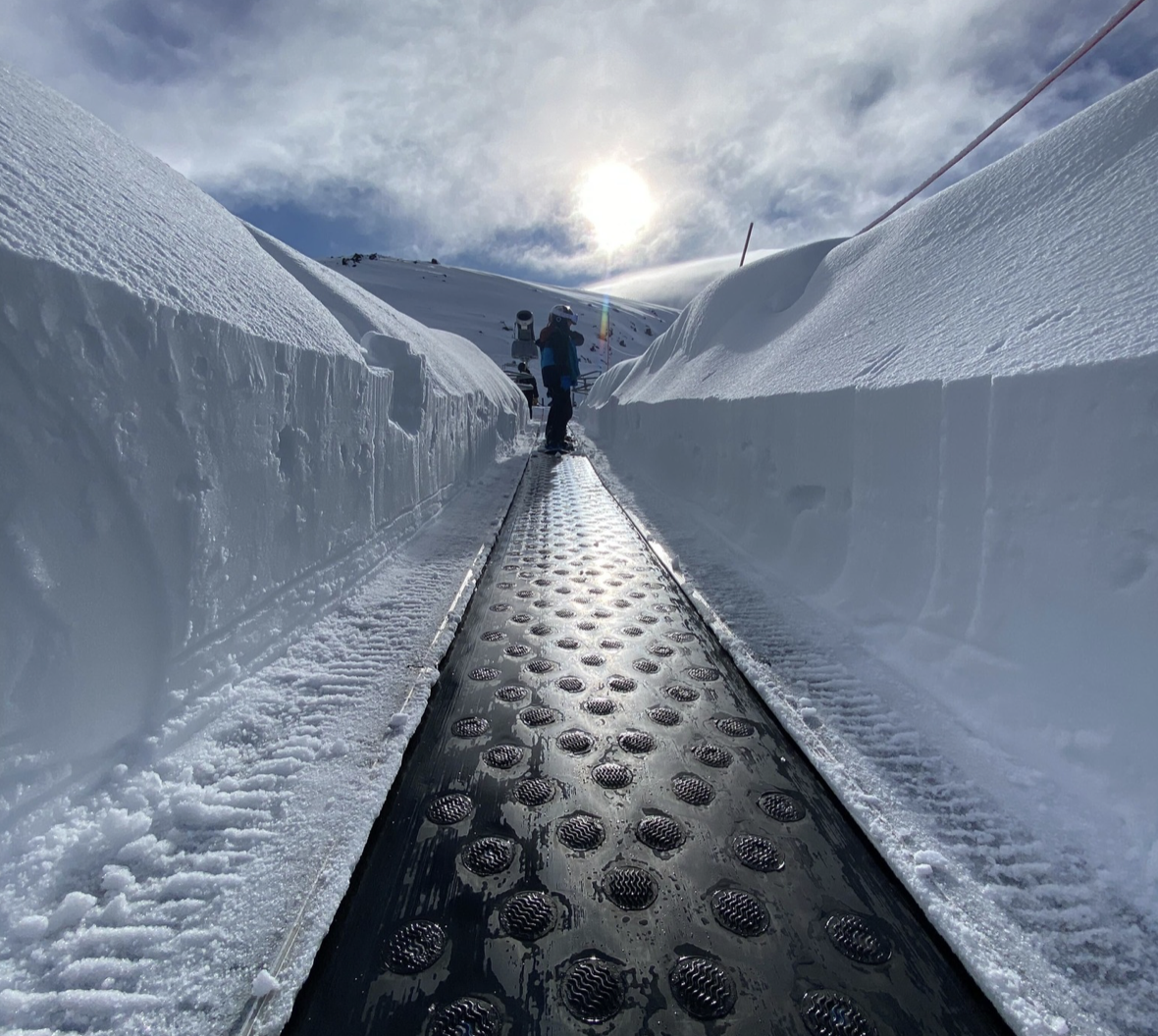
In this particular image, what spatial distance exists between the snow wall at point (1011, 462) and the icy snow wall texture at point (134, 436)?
238cm

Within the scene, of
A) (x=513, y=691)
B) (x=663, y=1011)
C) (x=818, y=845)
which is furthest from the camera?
(x=513, y=691)

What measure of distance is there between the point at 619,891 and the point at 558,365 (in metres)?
9.13

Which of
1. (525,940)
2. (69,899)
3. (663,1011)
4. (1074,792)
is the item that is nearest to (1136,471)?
(1074,792)

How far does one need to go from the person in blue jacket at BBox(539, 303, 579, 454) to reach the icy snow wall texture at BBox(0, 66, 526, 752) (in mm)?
6958

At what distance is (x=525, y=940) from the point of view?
1.14 m

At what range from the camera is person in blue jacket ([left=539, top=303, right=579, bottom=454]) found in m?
9.73

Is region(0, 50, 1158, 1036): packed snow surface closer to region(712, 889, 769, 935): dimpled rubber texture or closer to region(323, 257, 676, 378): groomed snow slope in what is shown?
region(712, 889, 769, 935): dimpled rubber texture

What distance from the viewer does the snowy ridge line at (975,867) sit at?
103 centimetres

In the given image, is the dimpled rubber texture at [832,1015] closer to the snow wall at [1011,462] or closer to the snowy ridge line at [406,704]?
the snow wall at [1011,462]

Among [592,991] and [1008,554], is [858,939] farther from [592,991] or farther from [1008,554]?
[1008,554]

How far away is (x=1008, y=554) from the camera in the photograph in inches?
71.1

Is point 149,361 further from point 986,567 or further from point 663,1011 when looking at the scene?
point 986,567

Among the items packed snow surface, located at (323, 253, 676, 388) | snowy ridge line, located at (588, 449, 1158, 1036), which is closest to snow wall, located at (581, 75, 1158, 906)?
snowy ridge line, located at (588, 449, 1158, 1036)

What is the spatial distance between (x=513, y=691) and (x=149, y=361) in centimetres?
151
